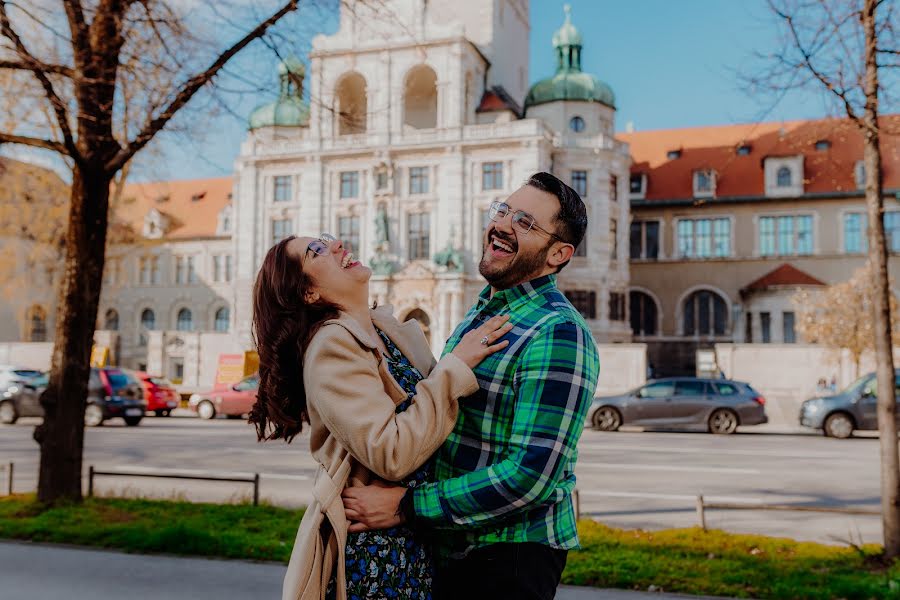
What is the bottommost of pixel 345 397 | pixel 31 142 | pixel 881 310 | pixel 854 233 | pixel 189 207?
pixel 345 397

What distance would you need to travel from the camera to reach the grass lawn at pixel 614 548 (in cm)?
614

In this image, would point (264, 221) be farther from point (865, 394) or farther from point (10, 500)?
point (10, 500)

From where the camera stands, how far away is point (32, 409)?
24484 millimetres

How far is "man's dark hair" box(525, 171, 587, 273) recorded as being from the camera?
8.91ft

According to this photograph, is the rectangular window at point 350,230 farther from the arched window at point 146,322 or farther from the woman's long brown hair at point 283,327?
the woman's long brown hair at point 283,327

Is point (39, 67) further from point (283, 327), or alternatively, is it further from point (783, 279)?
point (783, 279)

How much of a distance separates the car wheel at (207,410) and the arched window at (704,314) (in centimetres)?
3219

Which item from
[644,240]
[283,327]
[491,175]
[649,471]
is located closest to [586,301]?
[644,240]

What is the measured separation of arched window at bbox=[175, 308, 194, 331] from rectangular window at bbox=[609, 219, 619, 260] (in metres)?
33.7

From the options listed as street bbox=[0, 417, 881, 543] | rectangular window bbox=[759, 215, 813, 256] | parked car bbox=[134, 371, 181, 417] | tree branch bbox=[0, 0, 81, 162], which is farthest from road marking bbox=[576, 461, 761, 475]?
rectangular window bbox=[759, 215, 813, 256]

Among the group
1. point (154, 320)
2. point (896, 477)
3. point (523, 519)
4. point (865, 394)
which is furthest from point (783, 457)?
point (154, 320)

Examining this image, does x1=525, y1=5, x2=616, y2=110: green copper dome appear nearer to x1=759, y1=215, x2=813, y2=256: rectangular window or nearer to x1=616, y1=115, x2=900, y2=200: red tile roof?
x1=616, y1=115, x2=900, y2=200: red tile roof

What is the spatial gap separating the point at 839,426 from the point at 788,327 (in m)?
27.3

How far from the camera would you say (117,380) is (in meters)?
23.8
